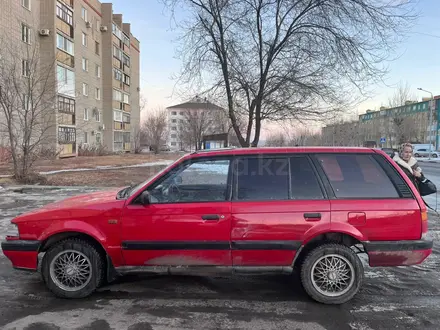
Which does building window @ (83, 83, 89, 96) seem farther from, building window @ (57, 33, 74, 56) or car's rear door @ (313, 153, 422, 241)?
car's rear door @ (313, 153, 422, 241)

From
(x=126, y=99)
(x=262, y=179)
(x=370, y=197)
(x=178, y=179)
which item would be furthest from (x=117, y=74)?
(x=370, y=197)

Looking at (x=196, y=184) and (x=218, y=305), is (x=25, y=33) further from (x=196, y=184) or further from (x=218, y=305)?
(x=218, y=305)

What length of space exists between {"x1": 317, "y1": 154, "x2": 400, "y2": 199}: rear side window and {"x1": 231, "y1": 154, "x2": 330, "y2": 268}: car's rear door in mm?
204

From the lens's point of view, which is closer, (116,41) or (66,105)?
(66,105)

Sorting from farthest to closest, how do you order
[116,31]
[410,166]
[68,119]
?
[116,31] < [68,119] < [410,166]

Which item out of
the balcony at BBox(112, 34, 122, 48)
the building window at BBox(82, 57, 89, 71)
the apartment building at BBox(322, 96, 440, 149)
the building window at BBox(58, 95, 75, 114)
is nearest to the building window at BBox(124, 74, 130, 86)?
the balcony at BBox(112, 34, 122, 48)

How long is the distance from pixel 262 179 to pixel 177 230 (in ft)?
3.47

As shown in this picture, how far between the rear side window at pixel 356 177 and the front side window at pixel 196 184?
3.65 feet

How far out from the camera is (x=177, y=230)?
3.77 meters

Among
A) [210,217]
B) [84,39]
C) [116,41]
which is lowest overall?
[210,217]

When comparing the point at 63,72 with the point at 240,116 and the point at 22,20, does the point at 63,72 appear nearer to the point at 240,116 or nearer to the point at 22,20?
the point at 22,20

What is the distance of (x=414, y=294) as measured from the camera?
4.12 meters

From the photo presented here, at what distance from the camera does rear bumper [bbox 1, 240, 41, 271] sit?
3.87m

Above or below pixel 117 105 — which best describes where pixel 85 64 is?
above
